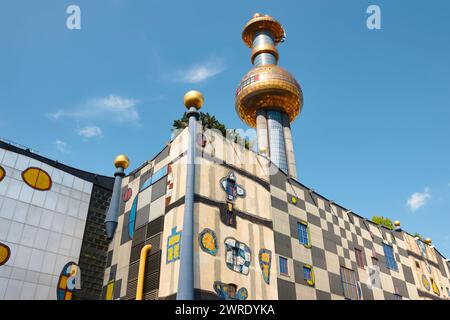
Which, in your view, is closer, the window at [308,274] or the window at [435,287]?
the window at [308,274]

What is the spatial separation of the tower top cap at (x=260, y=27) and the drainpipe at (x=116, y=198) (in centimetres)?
2841

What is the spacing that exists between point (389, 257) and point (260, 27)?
1140 inches

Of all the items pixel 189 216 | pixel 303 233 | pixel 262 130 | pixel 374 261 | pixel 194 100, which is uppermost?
pixel 262 130

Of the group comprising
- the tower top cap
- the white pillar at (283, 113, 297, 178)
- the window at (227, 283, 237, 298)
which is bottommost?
the window at (227, 283, 237, 298)

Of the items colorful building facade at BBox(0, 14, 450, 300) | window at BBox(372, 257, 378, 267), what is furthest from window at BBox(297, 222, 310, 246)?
window at BBox(372, 257, 378, 267)

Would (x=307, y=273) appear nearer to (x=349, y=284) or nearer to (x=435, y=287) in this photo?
(x=349, y=284)

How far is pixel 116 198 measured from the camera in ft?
67.6

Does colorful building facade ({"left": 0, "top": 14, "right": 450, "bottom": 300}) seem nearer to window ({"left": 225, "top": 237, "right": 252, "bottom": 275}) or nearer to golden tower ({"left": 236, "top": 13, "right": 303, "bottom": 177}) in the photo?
window ({"left": 225, "top": 237, "right": 252, "bottom": 275})

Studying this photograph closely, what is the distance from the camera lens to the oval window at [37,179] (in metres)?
18.5

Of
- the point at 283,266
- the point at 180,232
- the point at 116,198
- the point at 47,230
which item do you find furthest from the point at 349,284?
the point at 47,230

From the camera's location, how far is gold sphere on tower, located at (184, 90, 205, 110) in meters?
18.2

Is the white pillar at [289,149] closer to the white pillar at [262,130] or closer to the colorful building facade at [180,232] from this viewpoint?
the white pillar at [262,130]

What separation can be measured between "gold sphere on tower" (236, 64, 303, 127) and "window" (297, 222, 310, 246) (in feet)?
66.1

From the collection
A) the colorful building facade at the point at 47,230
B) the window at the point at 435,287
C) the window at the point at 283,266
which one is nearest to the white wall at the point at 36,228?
the colorful building facade at the point at 47,230
